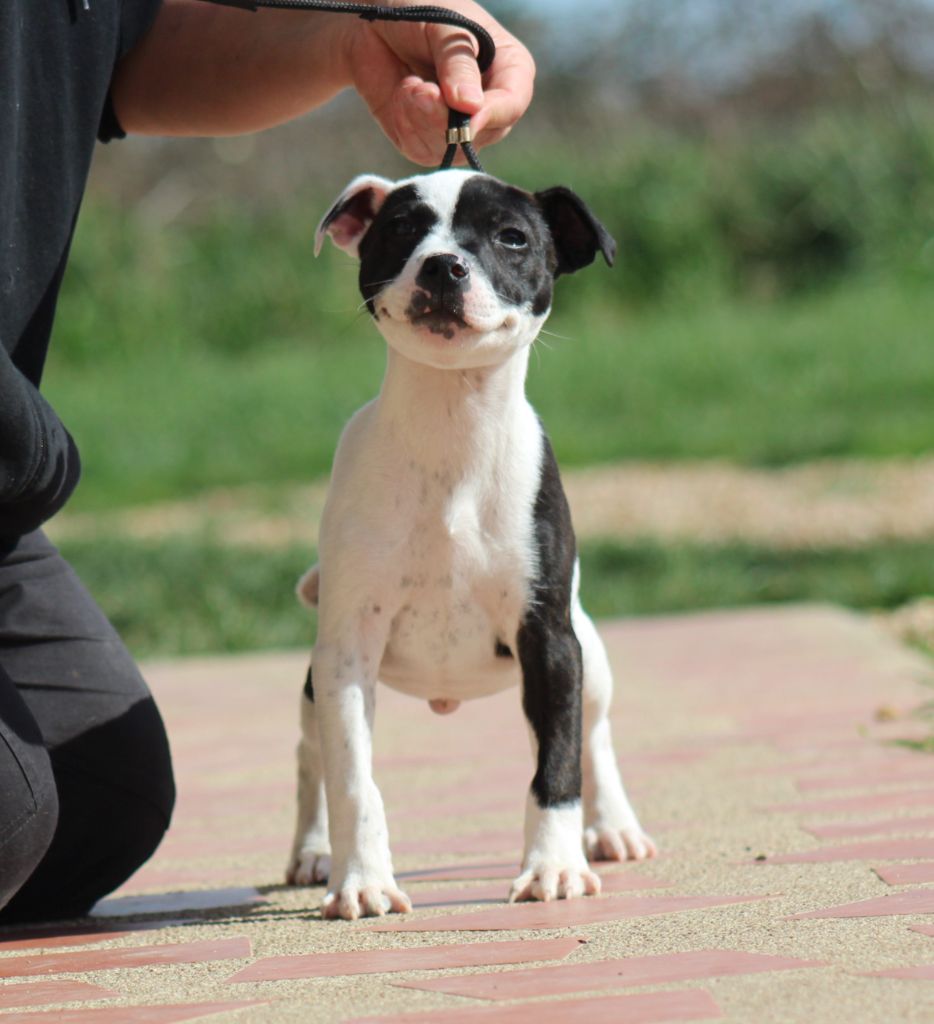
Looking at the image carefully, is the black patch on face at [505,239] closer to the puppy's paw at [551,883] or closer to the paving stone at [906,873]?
the puppy's paw at [551,883]

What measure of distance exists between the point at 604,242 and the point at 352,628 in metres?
0.80

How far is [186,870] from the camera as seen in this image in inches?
133

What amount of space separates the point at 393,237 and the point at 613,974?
4.38 ft

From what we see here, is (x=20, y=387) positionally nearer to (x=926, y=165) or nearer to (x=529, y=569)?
(x=529, y=569)

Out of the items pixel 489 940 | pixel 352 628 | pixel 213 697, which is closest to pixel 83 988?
pixel 489 940

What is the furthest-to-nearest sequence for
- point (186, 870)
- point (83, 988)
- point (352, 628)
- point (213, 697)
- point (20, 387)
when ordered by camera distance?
point (213, 697)
point (186, 870)
point (352, 628)
point (20, 387)
point (83, 988)

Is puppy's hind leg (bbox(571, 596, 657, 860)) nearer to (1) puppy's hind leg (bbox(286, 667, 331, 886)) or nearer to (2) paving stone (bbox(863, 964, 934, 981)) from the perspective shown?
(1) puppy's hind leg (bbox(286, 667, 331, 886))

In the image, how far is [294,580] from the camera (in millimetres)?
7062

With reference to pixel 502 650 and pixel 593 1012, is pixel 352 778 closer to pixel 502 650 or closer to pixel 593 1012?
pixel 502 650

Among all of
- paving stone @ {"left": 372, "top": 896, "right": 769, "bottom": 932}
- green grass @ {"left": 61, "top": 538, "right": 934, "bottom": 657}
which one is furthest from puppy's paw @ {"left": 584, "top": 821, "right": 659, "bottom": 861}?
green grass @ {"left": 61, "top": 538, "right": 934, "bottom": 657}

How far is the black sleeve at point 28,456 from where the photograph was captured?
2.56 metres

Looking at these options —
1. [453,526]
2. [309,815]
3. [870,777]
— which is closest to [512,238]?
[453,526]

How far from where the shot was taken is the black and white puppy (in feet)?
8.84

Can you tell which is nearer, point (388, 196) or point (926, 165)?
point (388, 196)
